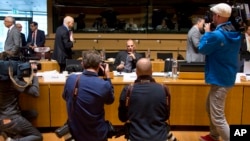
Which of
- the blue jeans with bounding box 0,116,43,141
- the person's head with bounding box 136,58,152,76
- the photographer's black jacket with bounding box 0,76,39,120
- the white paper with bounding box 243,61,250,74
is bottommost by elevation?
the blue jeans with bounding box 0,116,43,141

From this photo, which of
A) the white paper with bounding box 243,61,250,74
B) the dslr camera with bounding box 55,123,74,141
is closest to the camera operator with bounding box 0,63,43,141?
the dslr camera with bounding box 55,123,74,141

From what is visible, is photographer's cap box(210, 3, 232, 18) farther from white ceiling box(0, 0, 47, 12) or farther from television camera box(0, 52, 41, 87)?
white ceiling box(0, 0, 47, 12)

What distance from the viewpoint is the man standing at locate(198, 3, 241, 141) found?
10.2ft

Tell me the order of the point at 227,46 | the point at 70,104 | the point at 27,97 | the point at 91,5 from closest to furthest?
the point at 70,104
the point at 227,46
the point at 27,97
the point at 91,5

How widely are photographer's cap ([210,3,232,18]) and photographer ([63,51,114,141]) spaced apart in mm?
1271

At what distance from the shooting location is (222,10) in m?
3.11

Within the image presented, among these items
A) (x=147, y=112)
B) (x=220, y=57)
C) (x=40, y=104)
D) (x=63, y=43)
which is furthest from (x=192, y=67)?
(x=63, y=43)

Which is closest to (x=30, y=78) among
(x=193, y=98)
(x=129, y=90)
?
(x=129, y=90)

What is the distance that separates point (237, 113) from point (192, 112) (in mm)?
510

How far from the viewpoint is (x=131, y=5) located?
8422 mm

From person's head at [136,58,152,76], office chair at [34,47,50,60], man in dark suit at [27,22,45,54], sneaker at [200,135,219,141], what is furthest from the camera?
man in dark suit at [27,22,45,54]

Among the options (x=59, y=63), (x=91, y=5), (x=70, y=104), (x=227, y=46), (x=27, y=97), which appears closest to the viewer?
(x=70, y=104)

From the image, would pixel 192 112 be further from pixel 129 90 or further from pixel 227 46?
pixel 129 90

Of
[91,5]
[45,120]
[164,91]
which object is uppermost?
[91,5]
